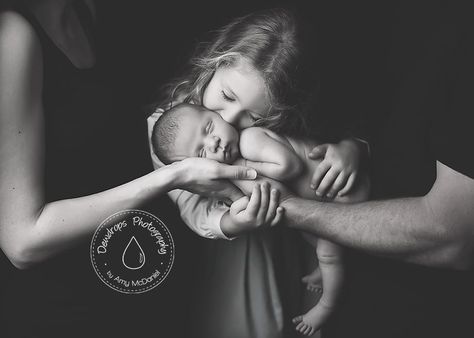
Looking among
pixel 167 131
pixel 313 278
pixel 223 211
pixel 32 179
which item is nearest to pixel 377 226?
pixel 313 278

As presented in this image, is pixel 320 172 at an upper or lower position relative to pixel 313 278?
upper

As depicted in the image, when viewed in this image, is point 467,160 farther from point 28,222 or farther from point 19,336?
point 19,336

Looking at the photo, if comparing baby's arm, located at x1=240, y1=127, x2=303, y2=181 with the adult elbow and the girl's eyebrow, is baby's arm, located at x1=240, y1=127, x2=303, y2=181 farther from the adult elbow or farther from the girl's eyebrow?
the adult elbow

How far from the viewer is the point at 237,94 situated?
76 centimetres

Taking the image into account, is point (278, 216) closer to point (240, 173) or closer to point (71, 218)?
point (240, 173)

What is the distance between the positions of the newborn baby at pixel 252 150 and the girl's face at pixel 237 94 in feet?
0.05

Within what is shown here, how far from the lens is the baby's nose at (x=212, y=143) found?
0.75 meters

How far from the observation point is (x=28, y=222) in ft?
2.21

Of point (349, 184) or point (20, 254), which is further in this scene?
point (349, 184)

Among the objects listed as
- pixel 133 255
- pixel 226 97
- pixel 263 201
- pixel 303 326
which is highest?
pixel 226 97

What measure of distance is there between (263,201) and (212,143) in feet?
0.40

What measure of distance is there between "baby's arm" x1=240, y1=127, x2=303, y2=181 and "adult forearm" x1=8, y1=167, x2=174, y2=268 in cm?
13

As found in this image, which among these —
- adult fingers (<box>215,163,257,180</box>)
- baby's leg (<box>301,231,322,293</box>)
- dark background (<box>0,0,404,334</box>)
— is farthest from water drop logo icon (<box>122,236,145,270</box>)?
baby's leg (<box>301,231,322,293</box>)

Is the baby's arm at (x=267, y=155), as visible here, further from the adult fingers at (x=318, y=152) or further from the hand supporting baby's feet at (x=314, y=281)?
the hand supporting baby's feet at (x=314, y=281)
